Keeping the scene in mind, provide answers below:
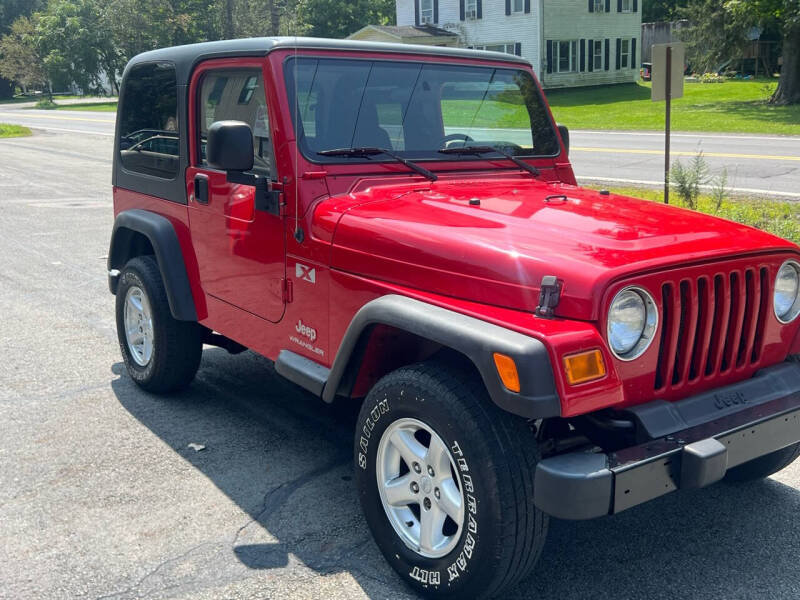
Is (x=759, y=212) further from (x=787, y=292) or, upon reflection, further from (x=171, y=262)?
(x=171, y=262)

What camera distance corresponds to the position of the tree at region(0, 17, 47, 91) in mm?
64562

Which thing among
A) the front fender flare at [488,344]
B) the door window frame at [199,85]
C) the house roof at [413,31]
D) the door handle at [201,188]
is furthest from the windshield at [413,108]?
the house roof at [413,31]

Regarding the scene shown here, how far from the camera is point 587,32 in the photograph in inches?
1774

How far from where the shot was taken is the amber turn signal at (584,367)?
276 cm

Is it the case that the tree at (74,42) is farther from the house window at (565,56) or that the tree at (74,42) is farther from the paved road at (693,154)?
the paved road at (693,154)

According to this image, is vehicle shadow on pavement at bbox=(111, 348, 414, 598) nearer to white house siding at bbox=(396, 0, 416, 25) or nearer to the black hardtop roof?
the black hardtop roof

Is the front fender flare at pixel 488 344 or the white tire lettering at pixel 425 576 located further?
the white tire lettering at pixel 425 576

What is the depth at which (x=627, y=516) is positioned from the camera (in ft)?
12.7

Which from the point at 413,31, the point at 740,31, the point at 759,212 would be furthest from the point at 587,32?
the point at 759,212

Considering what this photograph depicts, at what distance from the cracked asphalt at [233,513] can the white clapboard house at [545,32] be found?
38429 mm

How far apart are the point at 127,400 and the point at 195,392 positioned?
1.37 feet

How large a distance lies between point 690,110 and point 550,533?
29811mm

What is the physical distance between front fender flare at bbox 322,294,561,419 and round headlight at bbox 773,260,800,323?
126 cm

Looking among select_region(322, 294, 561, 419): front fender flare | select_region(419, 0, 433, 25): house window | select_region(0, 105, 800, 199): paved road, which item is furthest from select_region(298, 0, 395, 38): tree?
select_region(322, 294, 561, 419): front fender flare
